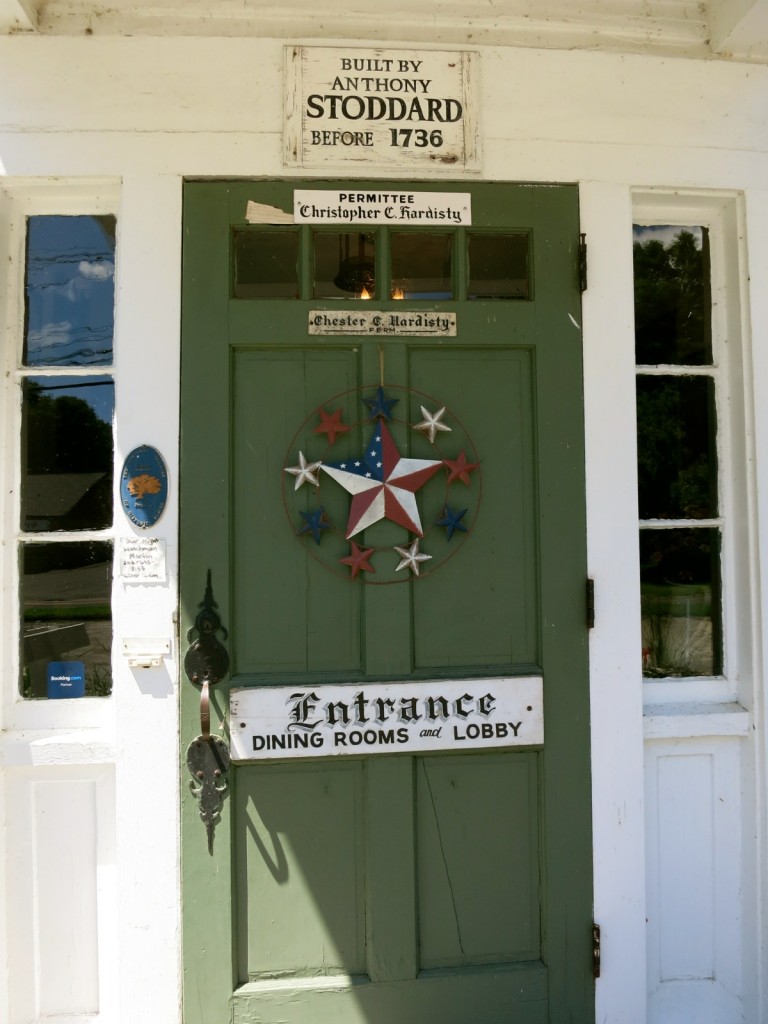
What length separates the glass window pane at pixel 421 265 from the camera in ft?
7.00

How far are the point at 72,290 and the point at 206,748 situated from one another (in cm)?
145

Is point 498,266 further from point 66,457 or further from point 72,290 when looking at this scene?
point 66,457

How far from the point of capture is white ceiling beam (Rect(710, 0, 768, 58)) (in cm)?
204

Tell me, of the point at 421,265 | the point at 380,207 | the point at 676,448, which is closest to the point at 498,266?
the point at 421,265

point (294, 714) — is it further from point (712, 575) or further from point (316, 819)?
point (712, 575)

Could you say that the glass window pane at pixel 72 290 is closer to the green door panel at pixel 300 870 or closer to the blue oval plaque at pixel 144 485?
the blue oval plaque at pixel 144 485

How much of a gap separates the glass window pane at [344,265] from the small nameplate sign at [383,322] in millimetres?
62

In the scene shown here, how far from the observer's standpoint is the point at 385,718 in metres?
2.06

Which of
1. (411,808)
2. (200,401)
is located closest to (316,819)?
(411,808)

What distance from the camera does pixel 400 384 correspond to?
2109 millimetres

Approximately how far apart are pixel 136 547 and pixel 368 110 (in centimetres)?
148

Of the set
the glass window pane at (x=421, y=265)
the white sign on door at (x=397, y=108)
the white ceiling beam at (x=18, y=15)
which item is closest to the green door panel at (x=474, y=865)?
the glass window pane at (x=421, y=265)

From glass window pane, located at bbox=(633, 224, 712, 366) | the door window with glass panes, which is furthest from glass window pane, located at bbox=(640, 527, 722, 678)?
the door window with glass panes

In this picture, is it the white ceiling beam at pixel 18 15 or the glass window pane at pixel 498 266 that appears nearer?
the white ceiling beam at pixel 18 15
